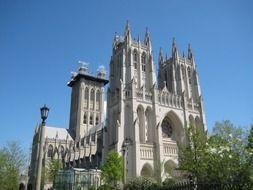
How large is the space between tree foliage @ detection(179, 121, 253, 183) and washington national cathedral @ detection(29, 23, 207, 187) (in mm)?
13406

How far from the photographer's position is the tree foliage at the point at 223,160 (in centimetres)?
1562

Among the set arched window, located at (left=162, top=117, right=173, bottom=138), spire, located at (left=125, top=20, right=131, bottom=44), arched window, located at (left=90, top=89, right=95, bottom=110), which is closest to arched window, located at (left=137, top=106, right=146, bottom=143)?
arched window, located at (left=162, top=117, right=173, bottom=138)

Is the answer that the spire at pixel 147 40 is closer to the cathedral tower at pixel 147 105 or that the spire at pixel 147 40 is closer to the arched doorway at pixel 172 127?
the cathedral tower at pixel 147 105

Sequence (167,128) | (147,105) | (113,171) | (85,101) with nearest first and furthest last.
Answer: (113,171), (147,105), (167,128), (85,101)

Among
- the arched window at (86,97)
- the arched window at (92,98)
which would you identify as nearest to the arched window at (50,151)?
the arched window at (86,97)

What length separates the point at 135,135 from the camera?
41344 millimetres

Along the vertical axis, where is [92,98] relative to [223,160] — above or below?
above

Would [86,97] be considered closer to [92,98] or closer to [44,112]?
[92,98]

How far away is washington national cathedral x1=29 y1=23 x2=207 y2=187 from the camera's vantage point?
42.3 meters

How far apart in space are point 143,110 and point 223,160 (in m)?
29.4

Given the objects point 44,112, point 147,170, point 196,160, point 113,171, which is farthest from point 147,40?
point 44,112

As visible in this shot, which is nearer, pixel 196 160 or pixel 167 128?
pixel 196 160

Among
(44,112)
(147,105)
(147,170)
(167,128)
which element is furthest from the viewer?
(167,128)

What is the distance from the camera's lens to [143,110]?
45938mm
